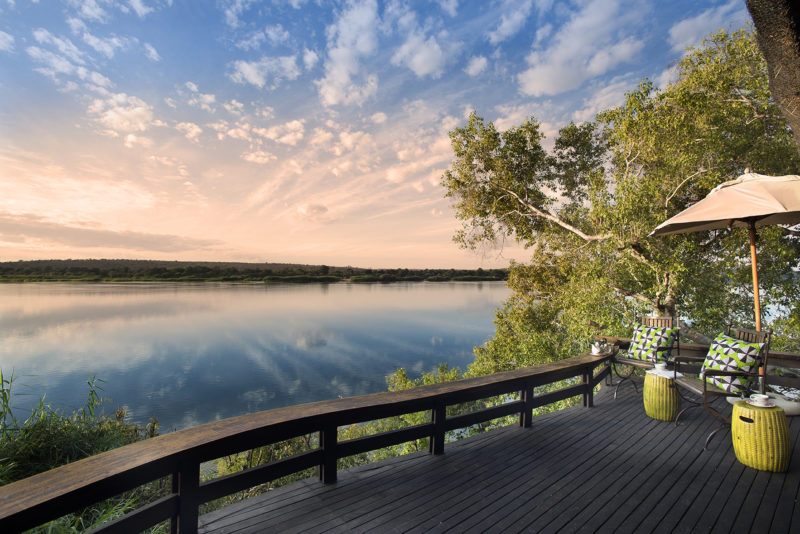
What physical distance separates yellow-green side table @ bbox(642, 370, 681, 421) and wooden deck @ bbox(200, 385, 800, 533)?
386mm

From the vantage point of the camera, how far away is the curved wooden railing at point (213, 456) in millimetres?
1312

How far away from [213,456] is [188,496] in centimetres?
19

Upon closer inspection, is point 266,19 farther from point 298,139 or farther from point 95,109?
point 95,109

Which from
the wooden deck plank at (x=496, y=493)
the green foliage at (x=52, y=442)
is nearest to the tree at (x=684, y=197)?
the wooden deck plank at (x=496, y=493)

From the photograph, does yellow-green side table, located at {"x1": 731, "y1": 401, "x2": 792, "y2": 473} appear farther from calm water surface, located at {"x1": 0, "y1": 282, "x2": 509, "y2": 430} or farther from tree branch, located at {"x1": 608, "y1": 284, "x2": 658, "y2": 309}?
calm water surface, located at {"x1": 0, "y1": 282, "x2": 509, "y2": 430}

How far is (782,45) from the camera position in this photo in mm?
1545

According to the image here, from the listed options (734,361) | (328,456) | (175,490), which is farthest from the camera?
(734,361)

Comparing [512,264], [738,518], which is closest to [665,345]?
[738,518]

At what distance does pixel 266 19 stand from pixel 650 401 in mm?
12155

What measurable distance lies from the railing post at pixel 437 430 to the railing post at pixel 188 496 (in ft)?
5.34

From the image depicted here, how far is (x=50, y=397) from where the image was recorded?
19.9 m

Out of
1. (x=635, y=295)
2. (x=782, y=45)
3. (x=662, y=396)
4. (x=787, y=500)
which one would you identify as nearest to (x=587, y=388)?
(x=662, y=396)

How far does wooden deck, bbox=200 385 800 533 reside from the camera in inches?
76.9

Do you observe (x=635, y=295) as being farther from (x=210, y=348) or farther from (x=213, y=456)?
(x=210, y=348)
